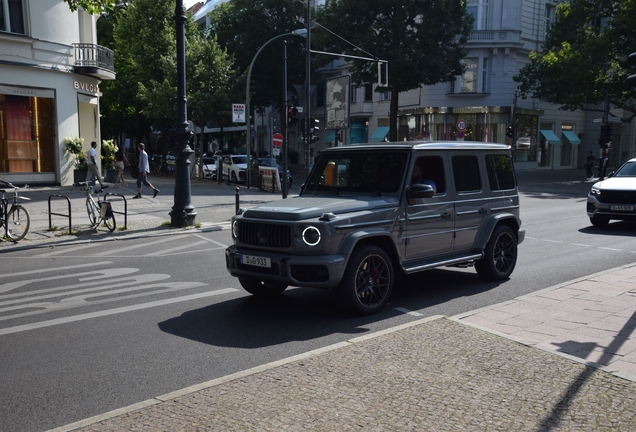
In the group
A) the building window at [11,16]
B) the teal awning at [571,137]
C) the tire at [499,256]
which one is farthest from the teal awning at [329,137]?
the tire at [499,256]

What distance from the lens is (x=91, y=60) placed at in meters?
25.8

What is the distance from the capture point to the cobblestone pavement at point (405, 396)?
3.93m

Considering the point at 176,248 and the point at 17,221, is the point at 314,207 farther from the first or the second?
the point at 17,221

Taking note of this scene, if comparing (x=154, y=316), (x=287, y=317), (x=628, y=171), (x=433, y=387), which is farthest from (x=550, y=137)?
(x=433, y=387)

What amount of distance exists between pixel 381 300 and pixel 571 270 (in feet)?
13.8

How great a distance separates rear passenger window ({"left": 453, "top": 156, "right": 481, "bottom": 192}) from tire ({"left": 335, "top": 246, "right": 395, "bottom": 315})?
178 centimetres

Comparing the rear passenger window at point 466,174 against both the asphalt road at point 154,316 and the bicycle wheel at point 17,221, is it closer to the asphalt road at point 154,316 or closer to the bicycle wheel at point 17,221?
the asphalt road at point 154,316

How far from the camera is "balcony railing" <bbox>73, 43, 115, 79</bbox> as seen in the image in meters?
25.4

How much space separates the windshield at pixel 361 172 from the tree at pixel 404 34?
3045cm

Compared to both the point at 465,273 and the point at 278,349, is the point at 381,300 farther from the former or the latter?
the point at 465,273

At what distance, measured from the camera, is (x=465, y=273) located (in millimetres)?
9312

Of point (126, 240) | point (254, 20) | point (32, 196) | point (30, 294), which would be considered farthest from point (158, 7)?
point (30, 294)

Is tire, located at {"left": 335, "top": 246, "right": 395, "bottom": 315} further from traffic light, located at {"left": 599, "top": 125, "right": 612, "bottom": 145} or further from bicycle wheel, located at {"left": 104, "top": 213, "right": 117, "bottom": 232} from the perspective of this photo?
traffic light, located at {"left": 599, "top": 125, "right": 612, "bottom": 145}

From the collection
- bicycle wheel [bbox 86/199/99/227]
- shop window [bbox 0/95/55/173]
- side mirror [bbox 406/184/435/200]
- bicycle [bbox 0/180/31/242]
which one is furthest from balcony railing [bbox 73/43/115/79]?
side mirror [bbox 406/184/435/200]
